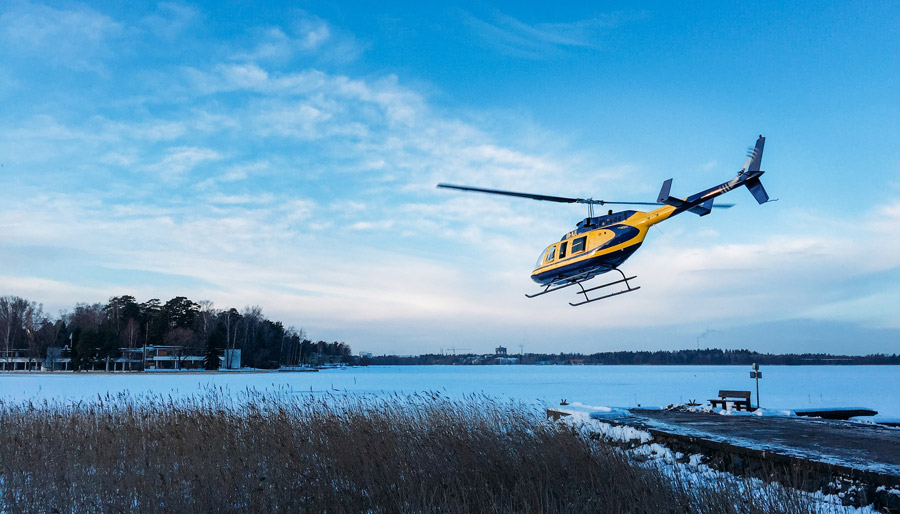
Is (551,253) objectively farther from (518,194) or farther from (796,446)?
(796,446)

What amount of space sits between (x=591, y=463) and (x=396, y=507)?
2.91 m

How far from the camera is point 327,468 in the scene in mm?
9125

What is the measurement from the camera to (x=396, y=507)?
7.74 metres

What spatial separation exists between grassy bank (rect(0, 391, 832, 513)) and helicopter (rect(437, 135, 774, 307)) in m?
5.00

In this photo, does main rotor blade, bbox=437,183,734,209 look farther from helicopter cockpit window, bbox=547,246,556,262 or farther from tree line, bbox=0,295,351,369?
tree line, bbox=0,295,351,369

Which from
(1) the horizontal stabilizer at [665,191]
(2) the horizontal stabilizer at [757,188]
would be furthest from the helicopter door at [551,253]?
(2) the horizontal stabilizer at [757,188]

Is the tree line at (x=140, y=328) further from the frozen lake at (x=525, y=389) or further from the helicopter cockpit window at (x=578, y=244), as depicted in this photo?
the helicopter cockpit window at (x=578, y=244)

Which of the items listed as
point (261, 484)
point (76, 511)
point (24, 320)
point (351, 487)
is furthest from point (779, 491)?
point (24, 320)

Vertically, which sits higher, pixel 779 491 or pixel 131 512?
pixel 779 491

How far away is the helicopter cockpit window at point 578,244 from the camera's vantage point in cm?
1689

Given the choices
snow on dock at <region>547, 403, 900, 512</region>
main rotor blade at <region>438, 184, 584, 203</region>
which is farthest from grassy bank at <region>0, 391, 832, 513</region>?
main rotor blade at <region>438, 184, 584, 203</region>

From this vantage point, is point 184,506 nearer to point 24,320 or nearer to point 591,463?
point 591,463

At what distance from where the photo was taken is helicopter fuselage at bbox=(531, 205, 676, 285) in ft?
52.5

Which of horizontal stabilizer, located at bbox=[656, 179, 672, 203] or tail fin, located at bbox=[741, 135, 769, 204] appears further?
horizontal stabilizer, located at bbox=[656, 179, 672, 203]
